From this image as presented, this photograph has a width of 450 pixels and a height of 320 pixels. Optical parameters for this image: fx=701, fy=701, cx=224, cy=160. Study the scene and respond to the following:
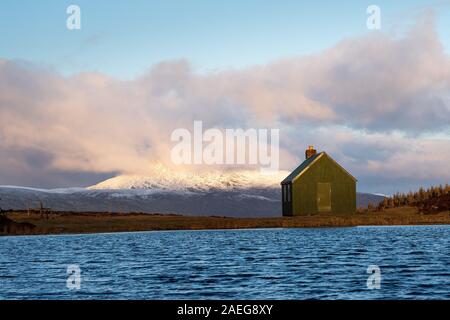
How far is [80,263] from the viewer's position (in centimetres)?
4944

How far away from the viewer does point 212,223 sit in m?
112

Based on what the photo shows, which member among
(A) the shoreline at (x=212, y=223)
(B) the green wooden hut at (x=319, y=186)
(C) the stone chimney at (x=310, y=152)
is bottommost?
(A) the shoreline at (x=212, y=223)

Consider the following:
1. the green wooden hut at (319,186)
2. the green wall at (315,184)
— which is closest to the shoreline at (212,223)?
the green wooden hut at (319,186)

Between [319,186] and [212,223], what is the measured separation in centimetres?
1866

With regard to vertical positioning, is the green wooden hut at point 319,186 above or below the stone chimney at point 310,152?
below

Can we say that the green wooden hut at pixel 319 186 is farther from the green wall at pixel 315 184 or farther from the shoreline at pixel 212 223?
the shoreline at pixel 212 223

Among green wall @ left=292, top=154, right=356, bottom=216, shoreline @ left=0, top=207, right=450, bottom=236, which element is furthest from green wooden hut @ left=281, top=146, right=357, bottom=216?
shoreline @ left=0, top=207, right=450, bottom=236

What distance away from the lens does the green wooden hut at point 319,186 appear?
105 m

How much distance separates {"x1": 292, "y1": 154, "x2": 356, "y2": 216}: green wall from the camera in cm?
10525

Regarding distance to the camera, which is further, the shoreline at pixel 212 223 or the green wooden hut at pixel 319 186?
the green wooden hut at pixel 319 186

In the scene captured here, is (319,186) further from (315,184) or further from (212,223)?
(212,223)

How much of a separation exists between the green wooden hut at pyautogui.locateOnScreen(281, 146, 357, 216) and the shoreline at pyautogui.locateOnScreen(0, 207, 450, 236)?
1.67m

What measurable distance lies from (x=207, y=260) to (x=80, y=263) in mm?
8952
